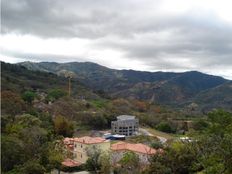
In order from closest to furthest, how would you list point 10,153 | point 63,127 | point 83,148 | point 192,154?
point 10,153
point 192,154
point 83,148
point 63,127

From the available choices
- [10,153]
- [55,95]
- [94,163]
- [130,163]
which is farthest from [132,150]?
[55,95]

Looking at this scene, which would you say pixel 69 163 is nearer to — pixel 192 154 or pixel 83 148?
pixel 83 148

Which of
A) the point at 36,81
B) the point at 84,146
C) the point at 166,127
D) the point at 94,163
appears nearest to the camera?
the point at 94,163

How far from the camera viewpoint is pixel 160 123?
6412 centimetres

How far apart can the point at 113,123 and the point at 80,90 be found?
3931 centimetres

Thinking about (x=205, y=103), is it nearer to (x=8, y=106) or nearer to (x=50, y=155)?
(x=8, y=106)

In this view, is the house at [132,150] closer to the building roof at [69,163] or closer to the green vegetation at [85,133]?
the green vegetation at [85,133]

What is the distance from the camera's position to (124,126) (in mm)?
59188

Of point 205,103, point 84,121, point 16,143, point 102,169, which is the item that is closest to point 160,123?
point 84,121

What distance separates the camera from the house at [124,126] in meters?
59.0

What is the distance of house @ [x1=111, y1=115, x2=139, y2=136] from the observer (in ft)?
193

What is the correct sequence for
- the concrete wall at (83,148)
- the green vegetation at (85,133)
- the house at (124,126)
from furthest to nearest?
1. the house at (124,126)
2. the concrete wall at (83,148)
3. the green vegetation at (85,133)

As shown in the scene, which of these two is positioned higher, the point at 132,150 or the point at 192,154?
the point at 192,154

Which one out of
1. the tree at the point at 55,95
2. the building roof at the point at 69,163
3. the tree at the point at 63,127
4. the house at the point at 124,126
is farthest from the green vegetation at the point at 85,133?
the house at the point at 124,126
